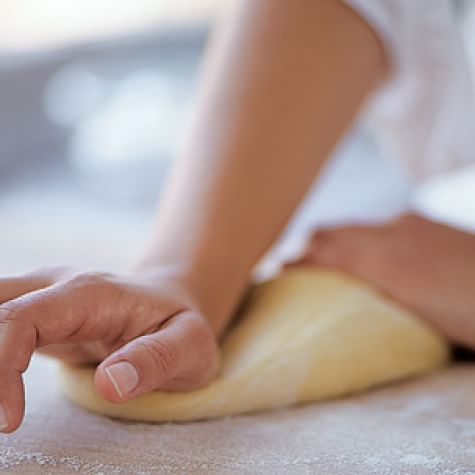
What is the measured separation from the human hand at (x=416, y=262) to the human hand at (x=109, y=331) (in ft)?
0.70

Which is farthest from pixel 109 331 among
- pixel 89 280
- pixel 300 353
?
pixel 300 353

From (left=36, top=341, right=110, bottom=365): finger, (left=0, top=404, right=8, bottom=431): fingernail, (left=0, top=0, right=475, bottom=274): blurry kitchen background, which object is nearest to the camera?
(left=0, top=404, right=8, bottom=431): fingernail

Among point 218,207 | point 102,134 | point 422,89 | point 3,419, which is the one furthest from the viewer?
point 102,134

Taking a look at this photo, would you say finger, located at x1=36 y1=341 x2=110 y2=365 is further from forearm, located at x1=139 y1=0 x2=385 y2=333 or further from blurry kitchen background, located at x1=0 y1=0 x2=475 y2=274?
blurry kitchen background, located at x1=0 y1=0 x2=475 y2=274

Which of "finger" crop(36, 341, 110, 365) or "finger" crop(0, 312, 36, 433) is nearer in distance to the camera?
"finger" crop(0, 312, 36, 433)

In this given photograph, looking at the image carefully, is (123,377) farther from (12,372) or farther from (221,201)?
(221,201)

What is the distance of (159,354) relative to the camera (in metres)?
0.54

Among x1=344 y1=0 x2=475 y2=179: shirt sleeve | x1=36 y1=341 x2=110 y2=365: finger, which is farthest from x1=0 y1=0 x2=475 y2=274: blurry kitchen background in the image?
x1=36 y1=341 x2=110 y2=365: finger

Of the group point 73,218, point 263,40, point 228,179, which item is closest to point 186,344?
point 228,179

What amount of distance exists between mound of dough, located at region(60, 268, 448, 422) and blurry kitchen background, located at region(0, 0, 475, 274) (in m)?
0.38

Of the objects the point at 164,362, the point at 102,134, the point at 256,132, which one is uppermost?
the point at 256,132

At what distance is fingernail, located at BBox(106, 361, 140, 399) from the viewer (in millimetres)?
503

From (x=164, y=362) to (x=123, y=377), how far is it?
4 centimetres

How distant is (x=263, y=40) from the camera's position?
79 cm
